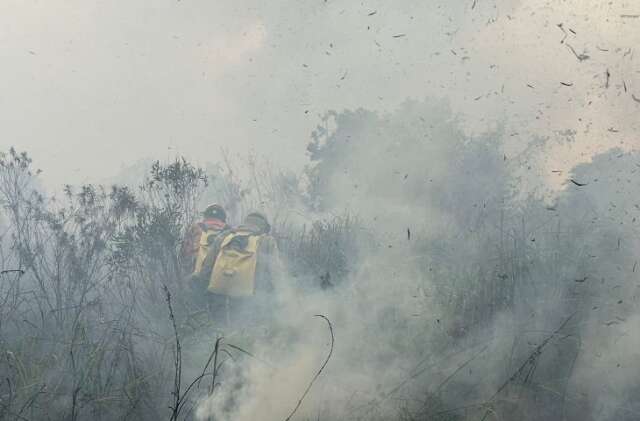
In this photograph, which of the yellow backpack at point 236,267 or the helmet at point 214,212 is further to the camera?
the helmet at point 214,212

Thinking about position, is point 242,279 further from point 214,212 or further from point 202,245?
point 214,212

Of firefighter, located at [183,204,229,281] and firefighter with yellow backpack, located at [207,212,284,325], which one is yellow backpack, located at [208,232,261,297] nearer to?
firefighter with yellow backpack, located at [207,212,284,325]

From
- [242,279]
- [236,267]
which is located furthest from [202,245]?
[242,279]

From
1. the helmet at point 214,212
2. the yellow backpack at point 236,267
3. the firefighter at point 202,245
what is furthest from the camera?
the helmet at point 214,212

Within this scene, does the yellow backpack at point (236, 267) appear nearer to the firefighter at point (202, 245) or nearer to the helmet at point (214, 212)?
the firefighter at point (202, 245)

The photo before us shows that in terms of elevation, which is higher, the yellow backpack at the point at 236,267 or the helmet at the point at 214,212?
the helmet at the point at 214,212

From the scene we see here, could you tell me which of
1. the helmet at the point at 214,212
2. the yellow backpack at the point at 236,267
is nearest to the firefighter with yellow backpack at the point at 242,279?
the yellow backpack at the point at 236,267

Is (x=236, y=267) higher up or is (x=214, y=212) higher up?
(x=214, y=212)

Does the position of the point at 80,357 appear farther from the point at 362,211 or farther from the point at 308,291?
the point at 362,211

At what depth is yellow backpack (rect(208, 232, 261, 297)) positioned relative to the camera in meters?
5.27

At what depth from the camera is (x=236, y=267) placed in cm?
535

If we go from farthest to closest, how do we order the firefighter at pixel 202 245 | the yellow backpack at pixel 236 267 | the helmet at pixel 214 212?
1. the helmet at pixel 214 212
2. the firefighter at pixel 202 245
3. the yellow backpack at pixel 236 267

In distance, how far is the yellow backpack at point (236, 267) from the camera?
5270 mm

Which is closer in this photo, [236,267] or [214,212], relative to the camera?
[236,267]
